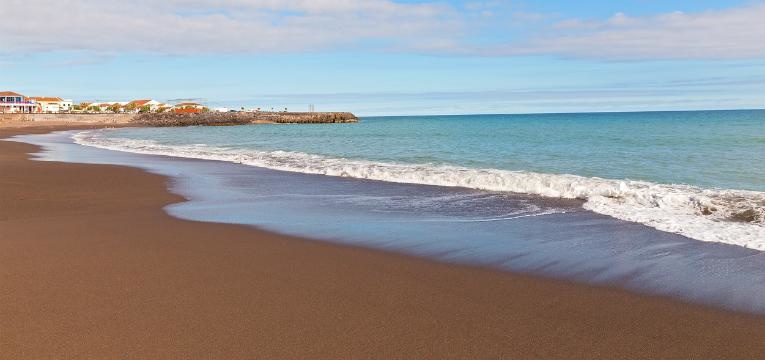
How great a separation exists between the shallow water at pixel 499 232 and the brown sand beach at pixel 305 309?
57cm

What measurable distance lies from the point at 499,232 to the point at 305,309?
451 centimetres

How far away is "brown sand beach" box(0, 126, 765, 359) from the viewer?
4.43 meters

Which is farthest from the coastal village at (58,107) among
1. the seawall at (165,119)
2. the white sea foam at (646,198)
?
the white sea foam at (646,198)

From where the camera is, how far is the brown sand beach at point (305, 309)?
443 cm

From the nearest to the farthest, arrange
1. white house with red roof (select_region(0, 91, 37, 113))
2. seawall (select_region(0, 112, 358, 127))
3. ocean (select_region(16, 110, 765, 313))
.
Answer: ocean (select_region(16, 110, 765, 313)) → seawall (select_region(0, 112, 358, 127)) → white house with red roof (select_region(0, 91, 37, 113))

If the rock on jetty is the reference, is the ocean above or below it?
below

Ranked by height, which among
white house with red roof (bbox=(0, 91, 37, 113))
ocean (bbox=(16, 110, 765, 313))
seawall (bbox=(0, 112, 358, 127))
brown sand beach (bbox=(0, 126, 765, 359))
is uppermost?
white house with red roof (bbox=(0, 91, 37, 113))

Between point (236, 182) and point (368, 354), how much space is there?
12.7 meters

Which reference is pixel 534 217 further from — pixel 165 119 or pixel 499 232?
pixel 165 119

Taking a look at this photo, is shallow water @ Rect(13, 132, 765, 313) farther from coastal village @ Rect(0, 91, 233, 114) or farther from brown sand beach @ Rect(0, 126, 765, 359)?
coastal village @ Rect(0, 91, 233, 114)

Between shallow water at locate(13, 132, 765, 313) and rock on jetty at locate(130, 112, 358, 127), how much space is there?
91.9 m

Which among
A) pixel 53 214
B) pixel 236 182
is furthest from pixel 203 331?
pixel 236 182

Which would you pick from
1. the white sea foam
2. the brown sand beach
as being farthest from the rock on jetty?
the brown sand beach

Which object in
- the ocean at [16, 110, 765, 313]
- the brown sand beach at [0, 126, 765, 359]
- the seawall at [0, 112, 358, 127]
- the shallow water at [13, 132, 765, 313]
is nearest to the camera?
the brown sand beach at [0, 126, 765, 359]
